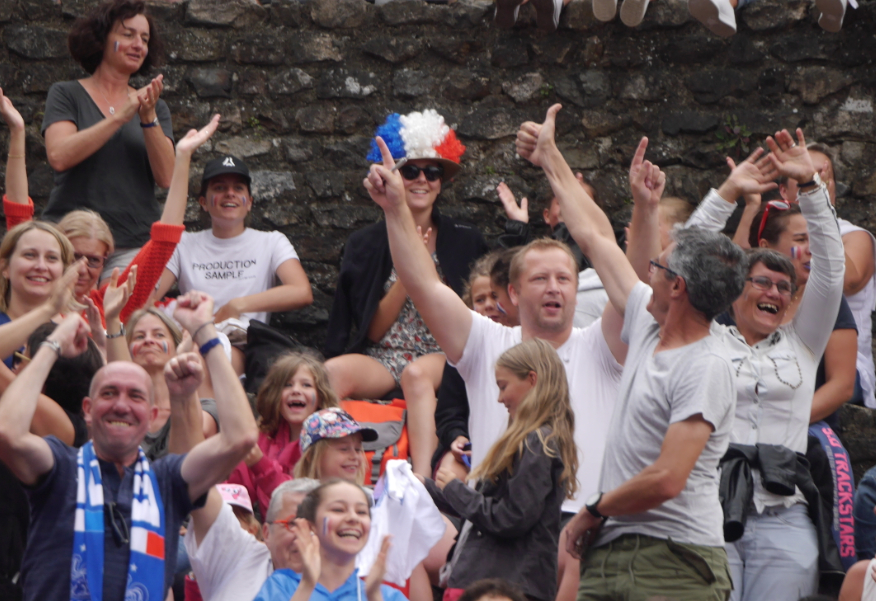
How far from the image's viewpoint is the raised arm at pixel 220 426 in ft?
9.55

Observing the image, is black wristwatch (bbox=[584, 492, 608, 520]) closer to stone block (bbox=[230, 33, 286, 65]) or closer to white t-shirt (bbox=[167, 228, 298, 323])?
white t-shirt (bbox=[167, 228, 298, 323])

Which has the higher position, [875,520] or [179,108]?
[179,108]

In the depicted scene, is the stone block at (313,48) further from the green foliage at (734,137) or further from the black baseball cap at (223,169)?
the green foliage at (734,137)

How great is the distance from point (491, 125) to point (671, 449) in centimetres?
380

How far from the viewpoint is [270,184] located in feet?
20.7

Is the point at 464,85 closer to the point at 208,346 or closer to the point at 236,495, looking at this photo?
the point at 236,495

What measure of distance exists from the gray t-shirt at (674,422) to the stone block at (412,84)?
3.62 metres

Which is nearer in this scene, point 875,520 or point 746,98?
point 875,520

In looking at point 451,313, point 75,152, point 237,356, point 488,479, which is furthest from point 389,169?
point 75,152

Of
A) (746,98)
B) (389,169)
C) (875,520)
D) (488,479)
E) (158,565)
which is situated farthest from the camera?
(746,98)

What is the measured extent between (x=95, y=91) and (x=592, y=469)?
3279 millimetres

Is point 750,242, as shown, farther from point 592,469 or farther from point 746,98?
point 592,469

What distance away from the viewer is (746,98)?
6.23 m

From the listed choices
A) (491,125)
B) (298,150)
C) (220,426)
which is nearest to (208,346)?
(220,426)
